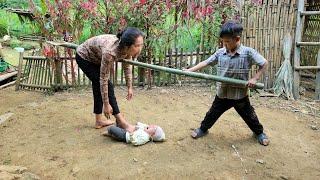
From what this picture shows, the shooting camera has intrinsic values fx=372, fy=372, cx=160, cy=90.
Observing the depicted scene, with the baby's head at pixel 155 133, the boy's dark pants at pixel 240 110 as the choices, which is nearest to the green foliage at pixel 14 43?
the baby's head at pixel 155 133

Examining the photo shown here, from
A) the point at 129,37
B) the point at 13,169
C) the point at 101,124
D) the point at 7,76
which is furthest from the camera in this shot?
the point at 7,76

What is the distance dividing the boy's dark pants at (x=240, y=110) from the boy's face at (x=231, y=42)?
0.57m

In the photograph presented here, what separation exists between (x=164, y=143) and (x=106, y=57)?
1.17 metres

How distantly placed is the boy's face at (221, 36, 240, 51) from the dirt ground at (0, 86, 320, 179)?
3.52 ft

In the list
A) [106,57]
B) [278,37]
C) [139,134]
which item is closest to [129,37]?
[106,57]

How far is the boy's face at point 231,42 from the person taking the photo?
3.57 meters

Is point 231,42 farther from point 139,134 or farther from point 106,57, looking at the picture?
point 139,134

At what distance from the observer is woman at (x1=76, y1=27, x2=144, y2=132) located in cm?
351

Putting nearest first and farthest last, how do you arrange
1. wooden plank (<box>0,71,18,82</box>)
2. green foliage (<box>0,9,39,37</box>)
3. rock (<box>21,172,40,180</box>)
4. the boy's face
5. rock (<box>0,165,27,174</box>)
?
rock (<box>21,172,40,180</box>)
rock (<box>0,165,27,174</box>)
the boy's face
wooden plank (<box>0,71,18,82</box>)
green foliage (<box>0,9,39,37</box>)

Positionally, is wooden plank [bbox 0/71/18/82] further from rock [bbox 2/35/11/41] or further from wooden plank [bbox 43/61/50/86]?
rock [bbox 2/35/11/41]

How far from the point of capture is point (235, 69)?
381cm

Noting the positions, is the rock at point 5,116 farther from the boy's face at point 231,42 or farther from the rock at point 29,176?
the boy's face at point 231,42

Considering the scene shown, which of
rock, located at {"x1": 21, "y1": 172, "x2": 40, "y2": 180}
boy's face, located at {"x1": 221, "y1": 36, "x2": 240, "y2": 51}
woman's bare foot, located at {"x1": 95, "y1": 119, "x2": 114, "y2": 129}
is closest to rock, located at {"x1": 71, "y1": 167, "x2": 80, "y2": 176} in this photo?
rock, located at {"x1": 21, "y1": 172, "x2": 40, "y2": 180}

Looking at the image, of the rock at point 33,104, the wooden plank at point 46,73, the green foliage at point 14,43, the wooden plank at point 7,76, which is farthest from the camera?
the green foliage at point 14,43
